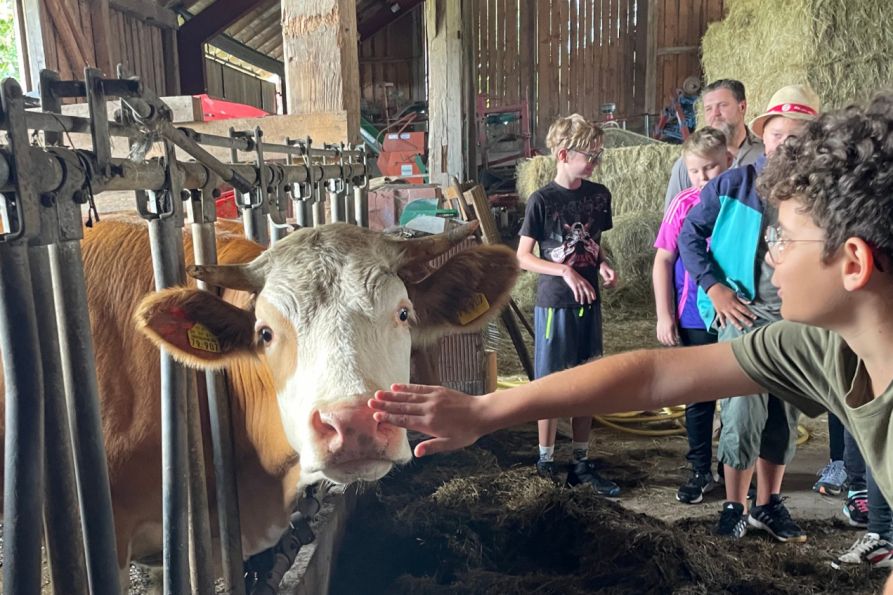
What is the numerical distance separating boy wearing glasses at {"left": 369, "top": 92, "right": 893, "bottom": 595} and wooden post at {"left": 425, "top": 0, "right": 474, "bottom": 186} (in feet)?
19.5

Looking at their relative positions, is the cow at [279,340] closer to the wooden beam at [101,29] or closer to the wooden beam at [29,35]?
the wooden beam at [29,35]

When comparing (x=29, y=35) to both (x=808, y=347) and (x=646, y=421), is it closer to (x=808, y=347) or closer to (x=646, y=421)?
(x=646, y=421)

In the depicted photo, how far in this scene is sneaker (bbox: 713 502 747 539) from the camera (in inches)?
127

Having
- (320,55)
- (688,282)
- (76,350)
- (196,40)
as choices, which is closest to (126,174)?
(76,350)

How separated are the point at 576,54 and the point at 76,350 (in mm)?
14252

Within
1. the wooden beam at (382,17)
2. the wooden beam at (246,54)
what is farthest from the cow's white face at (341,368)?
the wooden beam at (382,17)

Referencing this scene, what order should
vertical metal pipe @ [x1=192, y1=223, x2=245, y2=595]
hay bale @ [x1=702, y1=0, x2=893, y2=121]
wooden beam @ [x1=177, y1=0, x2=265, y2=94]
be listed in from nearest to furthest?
vertical metal pipe @ [x1=192, y1=223, x2=245, y2=595], hay bale @ [x1=702, y1=0, x2=893, y2=121], wooden beam @ [x1=177, y1=0, x2=265, y2=94]

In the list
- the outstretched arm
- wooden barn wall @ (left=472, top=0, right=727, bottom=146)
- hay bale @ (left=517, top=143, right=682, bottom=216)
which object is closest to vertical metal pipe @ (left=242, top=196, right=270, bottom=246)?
the outstretched arm

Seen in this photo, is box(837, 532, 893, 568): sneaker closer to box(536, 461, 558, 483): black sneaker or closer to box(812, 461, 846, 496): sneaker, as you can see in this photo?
box(812, 461, 846, 496): sneaker

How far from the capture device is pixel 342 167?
326cm

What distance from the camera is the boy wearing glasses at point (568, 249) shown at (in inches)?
139

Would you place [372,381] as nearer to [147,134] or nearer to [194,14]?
[147,134]

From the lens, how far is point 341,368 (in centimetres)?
168

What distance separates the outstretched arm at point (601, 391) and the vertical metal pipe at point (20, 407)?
71 cm
